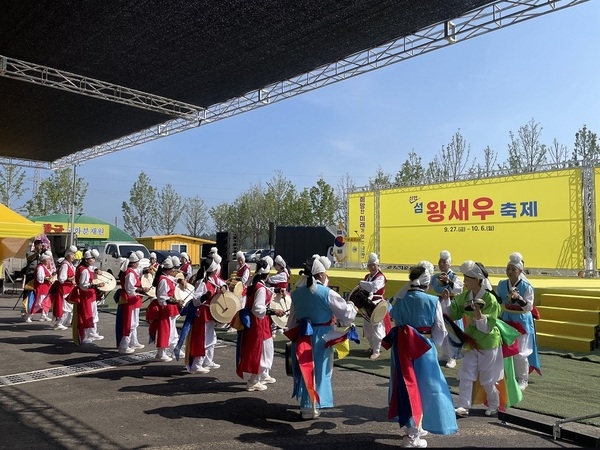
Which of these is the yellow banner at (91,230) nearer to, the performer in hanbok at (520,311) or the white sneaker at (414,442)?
the performer in hanbok at (520,311)

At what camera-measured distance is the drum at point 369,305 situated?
21.9ft

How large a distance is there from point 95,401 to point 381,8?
716cm

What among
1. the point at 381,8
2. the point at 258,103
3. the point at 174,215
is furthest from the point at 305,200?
the point at 381,8

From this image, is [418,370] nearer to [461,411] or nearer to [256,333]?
[461,411]

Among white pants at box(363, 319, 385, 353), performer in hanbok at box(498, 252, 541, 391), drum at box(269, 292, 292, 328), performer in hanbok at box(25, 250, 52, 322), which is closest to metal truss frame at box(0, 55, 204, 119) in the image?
performer in hanbok at box(25, 250, 52, 322)

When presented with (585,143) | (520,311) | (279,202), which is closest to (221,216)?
(279,202)

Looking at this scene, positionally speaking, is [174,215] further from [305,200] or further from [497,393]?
[497,393]

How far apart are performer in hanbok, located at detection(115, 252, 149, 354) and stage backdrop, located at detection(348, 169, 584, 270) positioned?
9565mm

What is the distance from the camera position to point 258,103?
1320cm

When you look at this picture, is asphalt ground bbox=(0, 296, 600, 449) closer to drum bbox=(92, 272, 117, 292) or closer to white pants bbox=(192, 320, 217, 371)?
white pants bbox=(192, 320, 217, 371)

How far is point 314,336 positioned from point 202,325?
92.2 inches

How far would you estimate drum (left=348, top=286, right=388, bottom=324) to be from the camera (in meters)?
6.66

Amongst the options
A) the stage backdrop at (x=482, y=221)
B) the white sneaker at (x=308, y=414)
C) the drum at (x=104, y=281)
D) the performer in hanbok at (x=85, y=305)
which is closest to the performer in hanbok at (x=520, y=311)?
the white sneaker at (x=308, y=414)

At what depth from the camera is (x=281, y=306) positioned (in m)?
7.44
